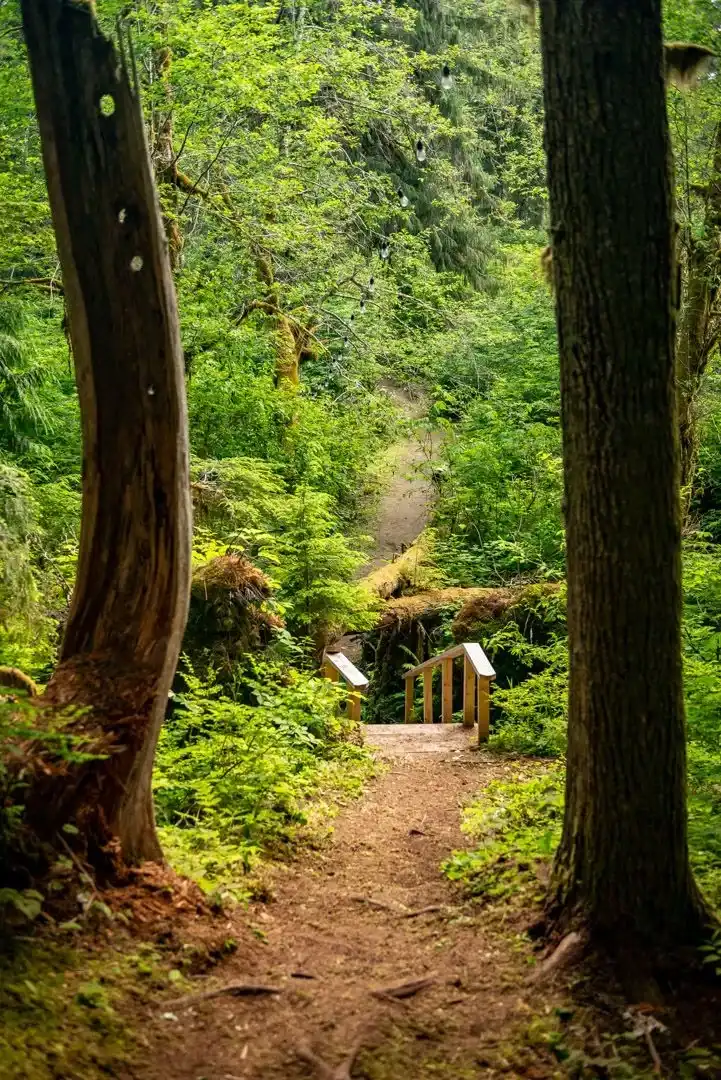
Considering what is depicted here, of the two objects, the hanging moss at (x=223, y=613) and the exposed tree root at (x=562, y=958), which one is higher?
the hanging moss at (x=223, y=613)

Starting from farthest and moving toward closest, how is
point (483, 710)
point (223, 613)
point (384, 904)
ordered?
point (483, 710), point (223, 613), point (384, 904)

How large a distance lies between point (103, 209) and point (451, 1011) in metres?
3.89

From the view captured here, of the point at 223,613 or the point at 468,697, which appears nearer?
the point at 223,613

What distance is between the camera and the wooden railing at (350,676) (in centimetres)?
973

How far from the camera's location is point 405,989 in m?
4.16

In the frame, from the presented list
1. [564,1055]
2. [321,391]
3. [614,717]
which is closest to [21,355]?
[321,391]

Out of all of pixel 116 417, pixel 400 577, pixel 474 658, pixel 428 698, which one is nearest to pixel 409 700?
pixel 428 698

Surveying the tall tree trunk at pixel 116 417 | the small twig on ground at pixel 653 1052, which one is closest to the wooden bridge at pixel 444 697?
the tall tree trunk at pixel 116 417

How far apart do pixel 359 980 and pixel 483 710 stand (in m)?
5.41

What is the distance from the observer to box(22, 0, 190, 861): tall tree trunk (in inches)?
173

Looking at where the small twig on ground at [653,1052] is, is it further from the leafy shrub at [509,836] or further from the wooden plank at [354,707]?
the wooden plank at [354,707]

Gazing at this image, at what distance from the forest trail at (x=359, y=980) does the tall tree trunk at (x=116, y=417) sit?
0.92m

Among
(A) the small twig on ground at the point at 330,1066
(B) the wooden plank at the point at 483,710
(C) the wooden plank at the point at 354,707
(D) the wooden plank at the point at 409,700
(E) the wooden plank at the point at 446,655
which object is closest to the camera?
(A) the small twig on ground at the point at 330,1066

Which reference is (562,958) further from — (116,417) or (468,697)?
(468,697)
